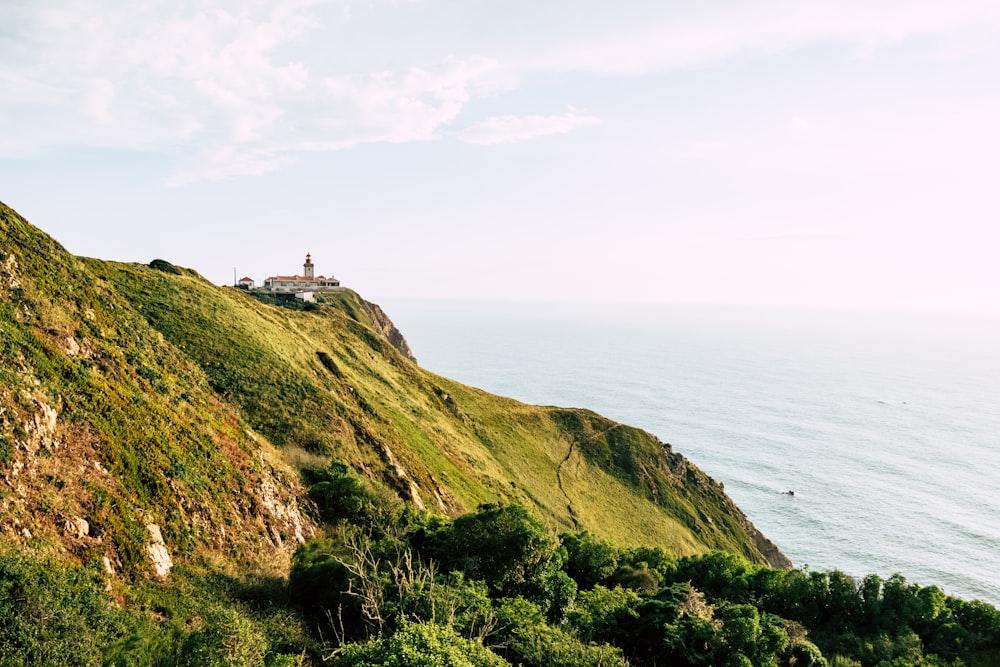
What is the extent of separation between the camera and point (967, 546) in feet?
358

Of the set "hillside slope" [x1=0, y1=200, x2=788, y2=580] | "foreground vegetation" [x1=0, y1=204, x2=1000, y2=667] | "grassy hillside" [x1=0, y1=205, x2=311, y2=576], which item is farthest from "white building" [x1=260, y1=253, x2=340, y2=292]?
"grassy hillside" [x1=0, y1=205, x2=311, y2=576]

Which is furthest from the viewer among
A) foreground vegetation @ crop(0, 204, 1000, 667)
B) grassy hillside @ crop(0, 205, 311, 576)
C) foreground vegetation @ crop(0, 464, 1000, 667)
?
grassy hillside @ crop(0, 205, 311, 576)

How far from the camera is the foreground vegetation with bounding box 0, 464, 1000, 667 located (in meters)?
20.4

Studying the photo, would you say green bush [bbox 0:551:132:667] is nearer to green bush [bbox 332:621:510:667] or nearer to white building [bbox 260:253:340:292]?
green bush [bbox 332:621:510:667]

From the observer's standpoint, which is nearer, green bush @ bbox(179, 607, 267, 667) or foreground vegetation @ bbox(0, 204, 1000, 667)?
green bush @ bbox(179, 607, 267, 667)

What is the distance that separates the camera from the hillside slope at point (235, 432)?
27.6m

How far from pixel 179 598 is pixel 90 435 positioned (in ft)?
34.4

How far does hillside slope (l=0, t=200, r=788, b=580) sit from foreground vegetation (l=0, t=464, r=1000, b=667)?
4.00 meters

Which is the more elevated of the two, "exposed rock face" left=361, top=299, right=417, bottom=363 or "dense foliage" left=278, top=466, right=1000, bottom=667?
"exposed rock face" left=361, top=299, right=417, bottom=363

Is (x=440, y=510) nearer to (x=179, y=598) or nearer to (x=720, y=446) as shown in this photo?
(x=179, y=598)

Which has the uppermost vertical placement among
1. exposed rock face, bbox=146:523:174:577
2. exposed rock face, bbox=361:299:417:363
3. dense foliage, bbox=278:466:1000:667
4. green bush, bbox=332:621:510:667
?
exposed rock face, bbox=361:299:417:363

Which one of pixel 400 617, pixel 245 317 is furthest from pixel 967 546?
pixel 245 317

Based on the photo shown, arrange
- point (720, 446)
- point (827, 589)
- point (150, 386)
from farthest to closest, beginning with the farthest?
point (720, 446) < point (827, 589) < point (150, 386)

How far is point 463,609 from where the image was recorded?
2991cm
